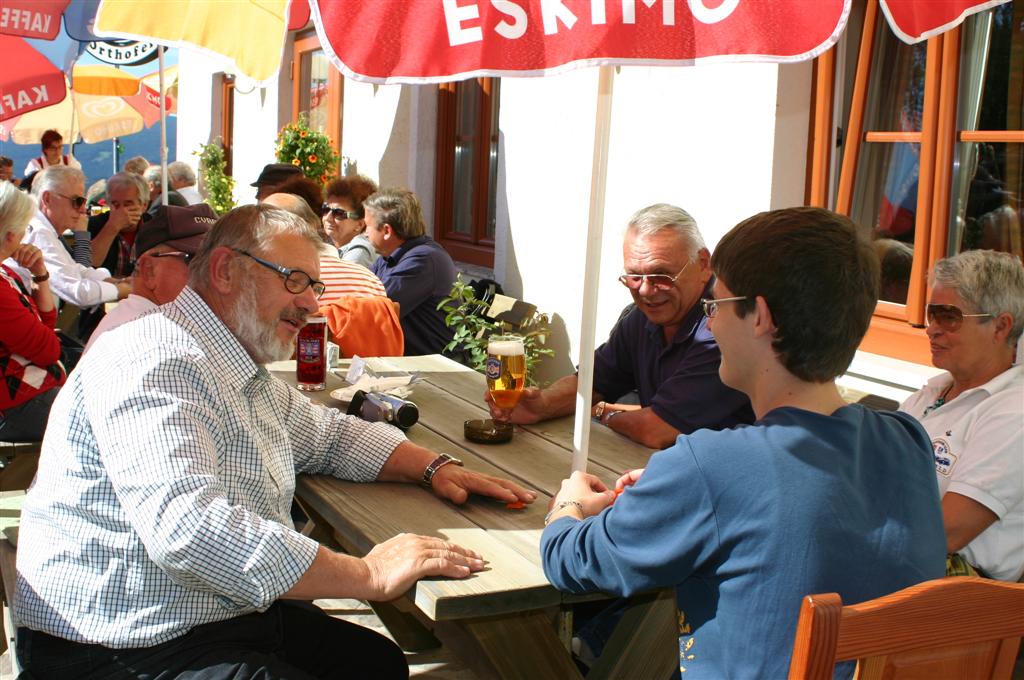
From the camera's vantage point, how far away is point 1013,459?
8.20ft

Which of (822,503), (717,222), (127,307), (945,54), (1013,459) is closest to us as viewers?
(822,503)

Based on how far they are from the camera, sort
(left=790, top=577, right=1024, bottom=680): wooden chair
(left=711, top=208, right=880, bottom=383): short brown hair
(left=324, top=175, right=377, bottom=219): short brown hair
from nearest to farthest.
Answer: (left=790, top=577, right=1024, bottom=680): wooden chair < (left=711, top=208, right=880, bottom=383): short brown hair < (left=324, top=175, right=377, bottom=219): short brown hair

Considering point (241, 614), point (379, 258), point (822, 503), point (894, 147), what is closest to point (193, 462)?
point (241, 614)

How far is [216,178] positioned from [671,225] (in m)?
10.2

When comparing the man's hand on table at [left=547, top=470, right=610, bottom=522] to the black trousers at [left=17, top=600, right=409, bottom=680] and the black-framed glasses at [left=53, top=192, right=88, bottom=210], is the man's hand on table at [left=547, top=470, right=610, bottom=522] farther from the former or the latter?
the black-framed glasses at [left=53, top=192, right=88, bottom=210]

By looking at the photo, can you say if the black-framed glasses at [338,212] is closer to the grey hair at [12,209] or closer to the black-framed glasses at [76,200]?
the black-framed glasses at [76,200]

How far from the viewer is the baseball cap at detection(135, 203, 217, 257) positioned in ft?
9.82

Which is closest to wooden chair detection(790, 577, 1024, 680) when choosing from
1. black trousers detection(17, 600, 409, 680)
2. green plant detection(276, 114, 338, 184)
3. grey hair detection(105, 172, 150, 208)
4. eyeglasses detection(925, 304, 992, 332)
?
black trousers detection(17, 600, 409, 680)

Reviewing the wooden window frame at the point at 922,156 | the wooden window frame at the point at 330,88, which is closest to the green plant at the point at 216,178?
the wooden window frame at the point at 330,88

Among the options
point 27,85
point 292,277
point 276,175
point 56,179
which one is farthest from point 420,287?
point 292,277

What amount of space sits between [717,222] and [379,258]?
217cm

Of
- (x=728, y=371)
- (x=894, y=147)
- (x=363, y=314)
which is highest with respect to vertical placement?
(x=894, y=147)

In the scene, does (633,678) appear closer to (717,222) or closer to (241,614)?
(241,614)

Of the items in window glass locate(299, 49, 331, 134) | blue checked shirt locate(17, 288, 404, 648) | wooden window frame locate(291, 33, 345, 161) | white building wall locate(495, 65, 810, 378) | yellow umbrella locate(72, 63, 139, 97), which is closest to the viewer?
blue checked shirt locate(17, 288, 404, 648)
